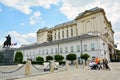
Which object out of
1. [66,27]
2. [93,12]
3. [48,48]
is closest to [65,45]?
[48,48]

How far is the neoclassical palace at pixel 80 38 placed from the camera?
45.4m

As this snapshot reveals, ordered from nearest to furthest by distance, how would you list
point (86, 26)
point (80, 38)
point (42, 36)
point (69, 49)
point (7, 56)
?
point (7, 56)
point (80, 38)
point (69, 49)
point (86, 26)
point (42, 36)

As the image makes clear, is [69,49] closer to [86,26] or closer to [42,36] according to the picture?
[86,26]

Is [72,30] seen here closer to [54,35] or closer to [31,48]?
[54,35]

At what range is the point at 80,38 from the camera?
47719mm

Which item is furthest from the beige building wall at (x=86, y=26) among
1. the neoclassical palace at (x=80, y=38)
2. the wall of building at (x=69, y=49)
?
the wall of building at (x=69, y=49)

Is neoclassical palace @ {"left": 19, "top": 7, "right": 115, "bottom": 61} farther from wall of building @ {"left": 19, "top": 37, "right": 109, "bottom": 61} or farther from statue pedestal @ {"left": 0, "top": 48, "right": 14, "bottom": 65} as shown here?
statue pedestal @ {"left": 0, "top": 48, "right": 14, "bottom": 65}

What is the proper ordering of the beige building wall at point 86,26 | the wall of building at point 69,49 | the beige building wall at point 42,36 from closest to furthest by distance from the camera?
the wall of building at point 69,49, the beige building wall at point 86,26, the beige building wall at point 42,36

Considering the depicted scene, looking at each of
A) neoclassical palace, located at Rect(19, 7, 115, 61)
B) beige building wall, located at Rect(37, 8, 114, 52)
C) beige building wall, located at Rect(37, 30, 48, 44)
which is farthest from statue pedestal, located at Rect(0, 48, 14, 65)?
beige building wall, located at Rect(37, 30, 48, 44)

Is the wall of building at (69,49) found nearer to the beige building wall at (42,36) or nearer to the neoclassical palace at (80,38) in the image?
the neoclassical palace at (80,38)

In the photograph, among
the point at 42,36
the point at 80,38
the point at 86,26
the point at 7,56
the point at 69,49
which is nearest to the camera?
the point at 7,56

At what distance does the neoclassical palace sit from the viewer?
45.4 meters

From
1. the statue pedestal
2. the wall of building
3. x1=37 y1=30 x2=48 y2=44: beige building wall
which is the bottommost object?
the statue pedestal

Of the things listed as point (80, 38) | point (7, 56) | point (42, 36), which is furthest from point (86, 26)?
point (7, 56)
